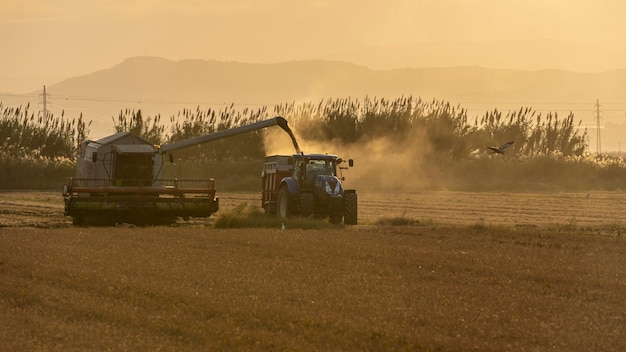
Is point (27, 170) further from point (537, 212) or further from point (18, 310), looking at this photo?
point (18, 310)

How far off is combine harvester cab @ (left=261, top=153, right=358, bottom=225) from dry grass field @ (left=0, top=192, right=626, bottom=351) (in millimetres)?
1680

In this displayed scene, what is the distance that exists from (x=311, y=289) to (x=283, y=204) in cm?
1534

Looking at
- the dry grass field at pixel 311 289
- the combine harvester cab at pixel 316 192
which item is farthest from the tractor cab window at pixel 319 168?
the dry grass field at pixel 311 289

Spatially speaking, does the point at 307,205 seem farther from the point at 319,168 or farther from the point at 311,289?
the point at 311,289

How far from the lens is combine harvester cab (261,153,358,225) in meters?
30.8

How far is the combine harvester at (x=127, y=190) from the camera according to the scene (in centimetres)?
3052

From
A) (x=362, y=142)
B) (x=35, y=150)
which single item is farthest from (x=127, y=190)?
(x=362, y=142)

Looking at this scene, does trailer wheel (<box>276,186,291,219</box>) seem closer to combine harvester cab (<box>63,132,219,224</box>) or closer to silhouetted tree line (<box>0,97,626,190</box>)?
combine harvester cab (<box>63,132,219,224</box>)

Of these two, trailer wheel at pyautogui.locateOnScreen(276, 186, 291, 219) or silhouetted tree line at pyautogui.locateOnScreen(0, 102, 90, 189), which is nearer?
trailer wheel at pyautogui.locateOnScreen(276, 186, 291, 219)

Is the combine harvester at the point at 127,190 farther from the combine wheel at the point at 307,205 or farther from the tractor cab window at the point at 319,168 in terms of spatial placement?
the tractor cab window at the point at 319,168

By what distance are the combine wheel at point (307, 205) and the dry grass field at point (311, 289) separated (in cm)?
117

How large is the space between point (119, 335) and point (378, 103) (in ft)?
173

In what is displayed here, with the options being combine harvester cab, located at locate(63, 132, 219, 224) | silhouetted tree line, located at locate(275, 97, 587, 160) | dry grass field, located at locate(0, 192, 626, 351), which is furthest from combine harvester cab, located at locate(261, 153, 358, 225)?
silhouetted tree line, located at locate(275, 97, 587, 160)

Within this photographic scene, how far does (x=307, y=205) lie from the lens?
30.6 m
